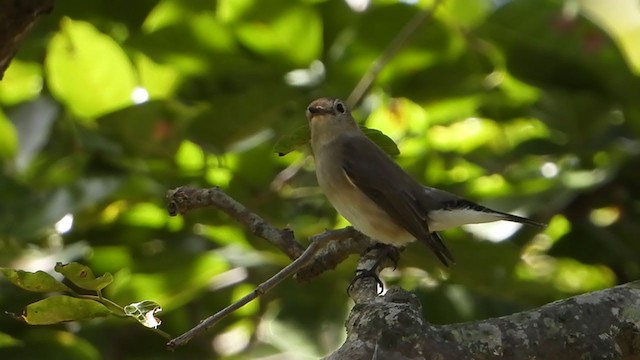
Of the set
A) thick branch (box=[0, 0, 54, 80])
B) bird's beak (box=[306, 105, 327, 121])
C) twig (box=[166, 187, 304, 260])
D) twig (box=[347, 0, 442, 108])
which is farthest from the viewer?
twig (box=[347, 0, 442, 108])

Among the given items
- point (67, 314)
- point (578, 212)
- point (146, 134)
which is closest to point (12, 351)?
point (146, 134)

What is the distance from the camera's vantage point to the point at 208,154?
2.33 metres

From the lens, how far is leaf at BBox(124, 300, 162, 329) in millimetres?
1366

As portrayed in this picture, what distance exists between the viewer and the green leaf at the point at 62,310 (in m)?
1.33

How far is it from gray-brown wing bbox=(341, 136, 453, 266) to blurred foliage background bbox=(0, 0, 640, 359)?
0.26 feet

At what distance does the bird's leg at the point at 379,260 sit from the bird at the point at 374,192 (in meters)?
0.04

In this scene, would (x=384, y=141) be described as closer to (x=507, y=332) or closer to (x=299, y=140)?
(x=299, y=140)

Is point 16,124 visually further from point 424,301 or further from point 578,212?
point 578,212

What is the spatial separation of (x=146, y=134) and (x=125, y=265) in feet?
1.05

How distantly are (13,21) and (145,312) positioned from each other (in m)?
0.83

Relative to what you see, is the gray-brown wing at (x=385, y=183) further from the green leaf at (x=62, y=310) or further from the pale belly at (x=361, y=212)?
the green leaf at (x=62, y=310)

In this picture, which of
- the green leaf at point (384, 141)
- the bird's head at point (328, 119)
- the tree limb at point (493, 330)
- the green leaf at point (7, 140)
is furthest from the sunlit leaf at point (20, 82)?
the tree limb at point (493, 330)

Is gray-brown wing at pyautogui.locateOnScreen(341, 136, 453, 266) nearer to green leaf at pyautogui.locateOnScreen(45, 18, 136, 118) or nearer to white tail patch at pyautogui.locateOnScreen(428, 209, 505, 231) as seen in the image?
white tail patch at pyautogui.locateOnScreen(428, 209, 505, 231)

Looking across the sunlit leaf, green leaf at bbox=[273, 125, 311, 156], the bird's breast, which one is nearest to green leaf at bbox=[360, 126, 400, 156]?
green leaf at bbox=[273, 125, 311, 156]
